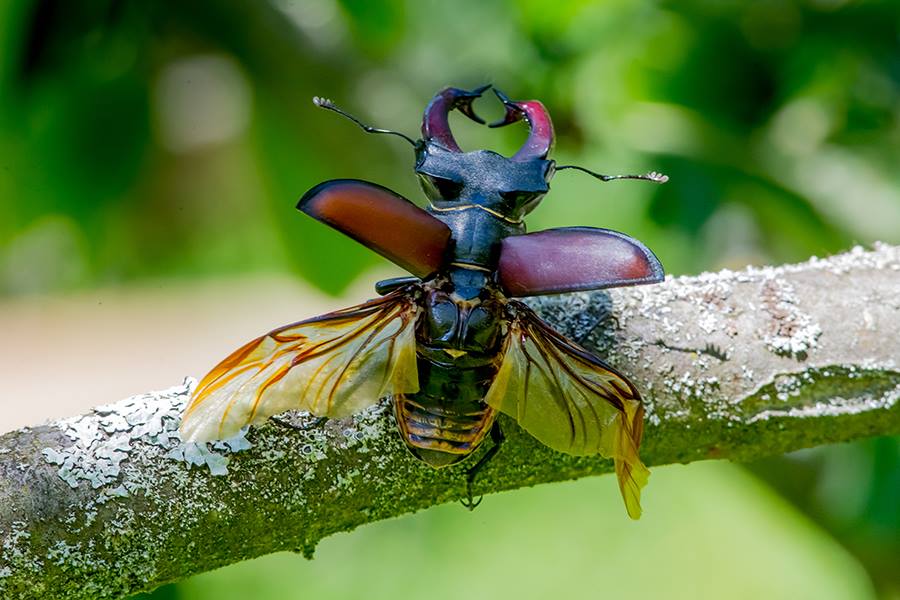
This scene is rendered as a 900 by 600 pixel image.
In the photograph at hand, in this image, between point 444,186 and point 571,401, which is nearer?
point 571,401

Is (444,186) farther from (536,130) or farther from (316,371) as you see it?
(316,371)

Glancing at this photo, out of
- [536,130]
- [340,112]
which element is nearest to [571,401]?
[536,130]

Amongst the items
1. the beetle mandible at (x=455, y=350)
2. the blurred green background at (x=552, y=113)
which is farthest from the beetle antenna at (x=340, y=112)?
the blurred green background at (x=552, y=113)

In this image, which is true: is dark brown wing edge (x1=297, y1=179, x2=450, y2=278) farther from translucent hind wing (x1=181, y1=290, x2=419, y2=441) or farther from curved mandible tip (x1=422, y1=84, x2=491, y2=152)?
curved mandible tip (x1=422, y1=84, x2=491, y2=152)

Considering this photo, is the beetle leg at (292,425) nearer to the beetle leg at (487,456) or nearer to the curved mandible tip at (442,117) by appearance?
the beetle leg at (487,456)

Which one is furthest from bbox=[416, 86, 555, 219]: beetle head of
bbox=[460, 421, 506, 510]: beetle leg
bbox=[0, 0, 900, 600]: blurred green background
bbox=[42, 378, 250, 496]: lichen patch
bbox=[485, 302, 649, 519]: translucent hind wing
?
bbox=[0, 0, 900, 600]: blurred green background

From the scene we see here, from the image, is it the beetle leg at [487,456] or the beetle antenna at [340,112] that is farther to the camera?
the beetle antenna at [340,112]
